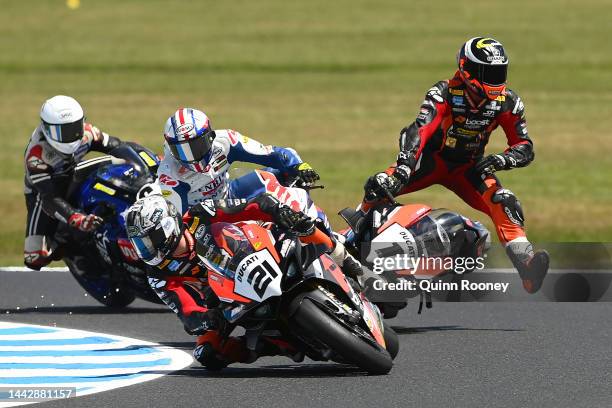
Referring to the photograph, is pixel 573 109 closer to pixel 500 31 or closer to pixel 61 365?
pixel 500 31

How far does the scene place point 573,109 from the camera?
2995 cm

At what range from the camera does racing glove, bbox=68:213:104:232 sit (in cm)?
1202

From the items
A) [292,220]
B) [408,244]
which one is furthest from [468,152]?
[292,220]

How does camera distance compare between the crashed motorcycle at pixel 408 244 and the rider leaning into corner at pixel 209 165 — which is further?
the crashed motorcycle at pixel 408 244

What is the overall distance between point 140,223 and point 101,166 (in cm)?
364

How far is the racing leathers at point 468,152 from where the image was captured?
11.4m

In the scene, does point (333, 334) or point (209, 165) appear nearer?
point (333, 334)

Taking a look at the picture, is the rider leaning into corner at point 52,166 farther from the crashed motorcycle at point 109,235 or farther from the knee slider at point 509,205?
the knee slider at point 509,205

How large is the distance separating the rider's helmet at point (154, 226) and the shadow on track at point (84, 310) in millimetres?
2964

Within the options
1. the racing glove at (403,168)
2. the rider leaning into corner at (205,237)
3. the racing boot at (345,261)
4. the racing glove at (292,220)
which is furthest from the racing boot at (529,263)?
the racing glove at (292,220)

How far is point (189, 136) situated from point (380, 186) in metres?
1.80

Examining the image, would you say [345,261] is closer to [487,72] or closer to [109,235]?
[487,72]

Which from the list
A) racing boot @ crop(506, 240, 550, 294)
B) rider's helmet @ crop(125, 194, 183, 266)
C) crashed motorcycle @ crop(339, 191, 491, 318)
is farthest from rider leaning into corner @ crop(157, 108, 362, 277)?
racing boot @ crop(506, 240, 550, 294)

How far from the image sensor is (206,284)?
982cm
